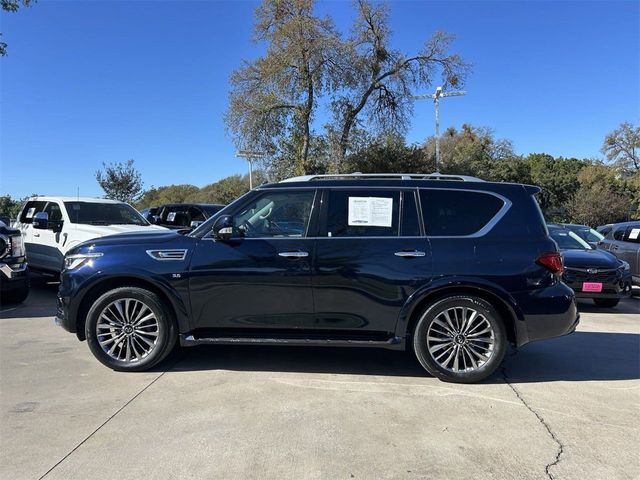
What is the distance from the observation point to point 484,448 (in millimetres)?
3568

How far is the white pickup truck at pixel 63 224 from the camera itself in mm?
9273

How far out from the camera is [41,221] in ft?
30.1

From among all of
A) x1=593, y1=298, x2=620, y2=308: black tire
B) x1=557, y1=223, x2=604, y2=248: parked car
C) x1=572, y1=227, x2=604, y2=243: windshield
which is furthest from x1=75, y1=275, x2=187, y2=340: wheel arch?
x1=572, y1=227, x2=604, y2=243: windshield

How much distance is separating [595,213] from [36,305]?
149ft

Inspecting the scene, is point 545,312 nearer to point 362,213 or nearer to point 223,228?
point 362,213

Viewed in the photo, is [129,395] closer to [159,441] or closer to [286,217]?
[159,441]

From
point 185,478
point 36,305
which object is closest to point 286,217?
point 185,478

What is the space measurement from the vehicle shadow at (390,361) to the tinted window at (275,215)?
1.46 meters

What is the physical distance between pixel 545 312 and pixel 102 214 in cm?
857

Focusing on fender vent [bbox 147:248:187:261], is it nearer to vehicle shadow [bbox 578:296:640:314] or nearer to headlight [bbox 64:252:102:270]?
headlight [bbox 64:252:102:270]

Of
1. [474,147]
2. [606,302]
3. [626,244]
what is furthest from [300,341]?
[474,147]

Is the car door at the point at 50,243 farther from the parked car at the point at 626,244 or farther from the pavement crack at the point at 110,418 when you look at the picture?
the parked car at the point at 626,244

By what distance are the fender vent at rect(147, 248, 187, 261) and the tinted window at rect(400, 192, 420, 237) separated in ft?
7.15

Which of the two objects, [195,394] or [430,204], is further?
[430,204]
